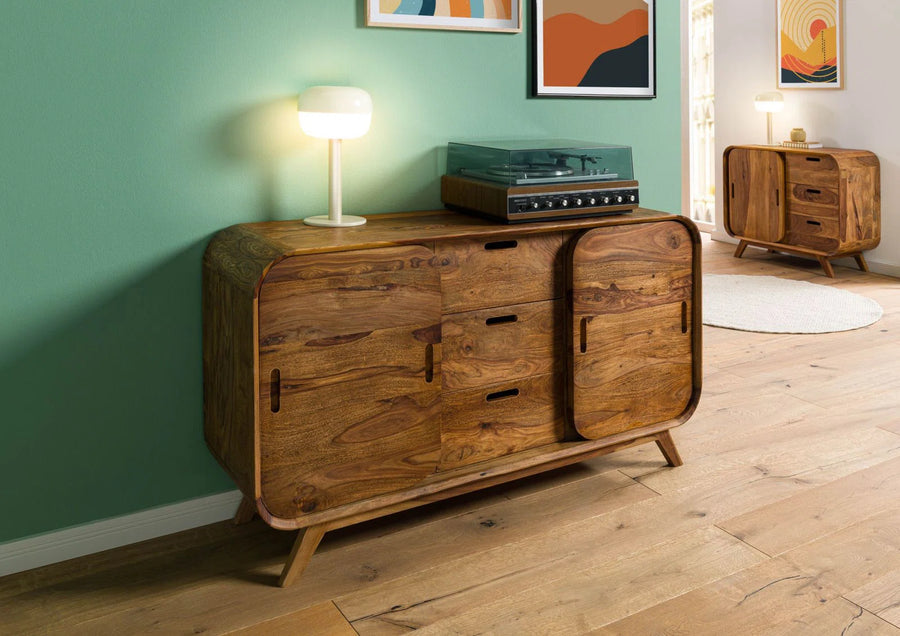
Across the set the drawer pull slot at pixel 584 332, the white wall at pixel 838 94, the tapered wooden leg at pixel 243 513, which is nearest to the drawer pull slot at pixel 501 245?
the drawer pull slot at pixel 584 332

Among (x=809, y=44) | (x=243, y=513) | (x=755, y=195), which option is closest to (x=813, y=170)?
(x=755, y=195)

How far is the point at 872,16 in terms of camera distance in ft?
16.5

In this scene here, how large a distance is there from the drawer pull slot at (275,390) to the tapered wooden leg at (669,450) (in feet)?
4.11

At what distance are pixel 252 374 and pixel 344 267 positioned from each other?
318mm

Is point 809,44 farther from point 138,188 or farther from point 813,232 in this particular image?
point 138,188

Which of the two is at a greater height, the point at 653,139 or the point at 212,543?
the point at 653,139

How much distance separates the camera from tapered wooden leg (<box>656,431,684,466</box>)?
2.53 meters

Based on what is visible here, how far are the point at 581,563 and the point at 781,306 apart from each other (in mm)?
2891

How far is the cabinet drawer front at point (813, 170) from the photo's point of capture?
4903 mm

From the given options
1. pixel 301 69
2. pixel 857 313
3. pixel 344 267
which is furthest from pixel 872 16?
pixel 344 267

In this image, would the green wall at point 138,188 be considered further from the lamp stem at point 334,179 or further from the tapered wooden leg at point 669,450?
the tapered wooden leg at point 669,450

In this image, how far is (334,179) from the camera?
2139 mm

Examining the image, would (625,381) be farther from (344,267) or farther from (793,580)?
(344,267)

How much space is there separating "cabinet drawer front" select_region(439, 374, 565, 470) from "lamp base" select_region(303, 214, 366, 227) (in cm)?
52
